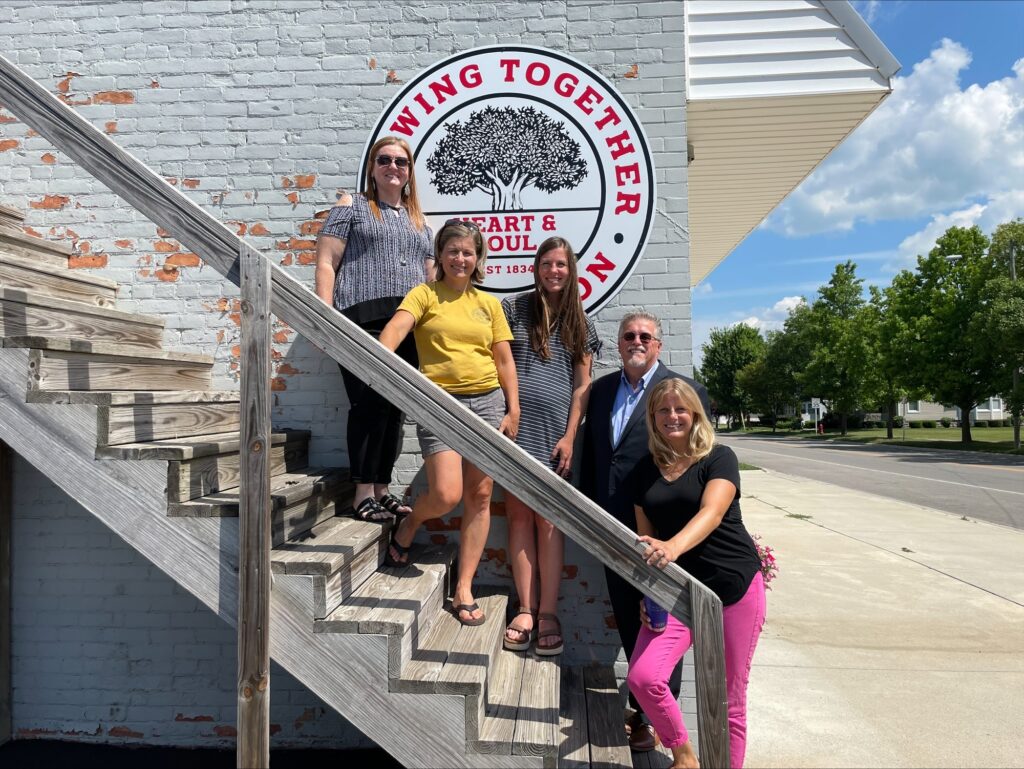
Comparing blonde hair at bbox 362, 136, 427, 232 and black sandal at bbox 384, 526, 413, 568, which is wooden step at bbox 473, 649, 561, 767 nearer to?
black sandal at bbox 384, 526, 413, 568

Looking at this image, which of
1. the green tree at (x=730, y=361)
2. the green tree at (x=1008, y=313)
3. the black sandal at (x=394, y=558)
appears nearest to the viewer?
the black sandal at (x=394, y=558)

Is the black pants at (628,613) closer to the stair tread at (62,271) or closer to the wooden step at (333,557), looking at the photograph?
the wooden step at (333,557)

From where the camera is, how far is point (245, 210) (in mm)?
3562

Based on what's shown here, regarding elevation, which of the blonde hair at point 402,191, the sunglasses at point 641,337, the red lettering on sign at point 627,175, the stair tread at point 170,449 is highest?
the red lettering on sign at point 627,175

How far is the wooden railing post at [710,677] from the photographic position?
200 centimetres

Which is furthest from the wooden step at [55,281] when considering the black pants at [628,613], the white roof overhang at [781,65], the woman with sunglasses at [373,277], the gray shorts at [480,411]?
the white roof overhang at [781,65]

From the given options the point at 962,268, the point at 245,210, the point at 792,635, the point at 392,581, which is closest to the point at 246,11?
the point at 245,210

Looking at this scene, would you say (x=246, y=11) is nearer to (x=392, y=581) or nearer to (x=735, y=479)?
(x=392, y=581)

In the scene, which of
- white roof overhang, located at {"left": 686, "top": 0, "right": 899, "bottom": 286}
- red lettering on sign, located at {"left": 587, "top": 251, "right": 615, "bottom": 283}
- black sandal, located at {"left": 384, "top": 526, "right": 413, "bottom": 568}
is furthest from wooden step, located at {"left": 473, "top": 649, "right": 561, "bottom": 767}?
white roof overhang, located at {"left": 686, "top": 0, "right": 899, "bottom": 286}

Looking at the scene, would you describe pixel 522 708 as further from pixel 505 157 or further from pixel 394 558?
pixel 505 157

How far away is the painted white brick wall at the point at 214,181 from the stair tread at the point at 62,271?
80 mm

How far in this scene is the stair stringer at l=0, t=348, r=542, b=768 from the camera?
2158 millimetres

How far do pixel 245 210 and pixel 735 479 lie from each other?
2.82 m

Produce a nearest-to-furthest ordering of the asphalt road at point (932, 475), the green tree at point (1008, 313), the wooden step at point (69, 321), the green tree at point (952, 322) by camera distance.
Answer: the wooden step at point (69, 321) → the asphalt road at point (932, 475) → the green tree at point (1008, 313) → the green tree at point (952, 322)
